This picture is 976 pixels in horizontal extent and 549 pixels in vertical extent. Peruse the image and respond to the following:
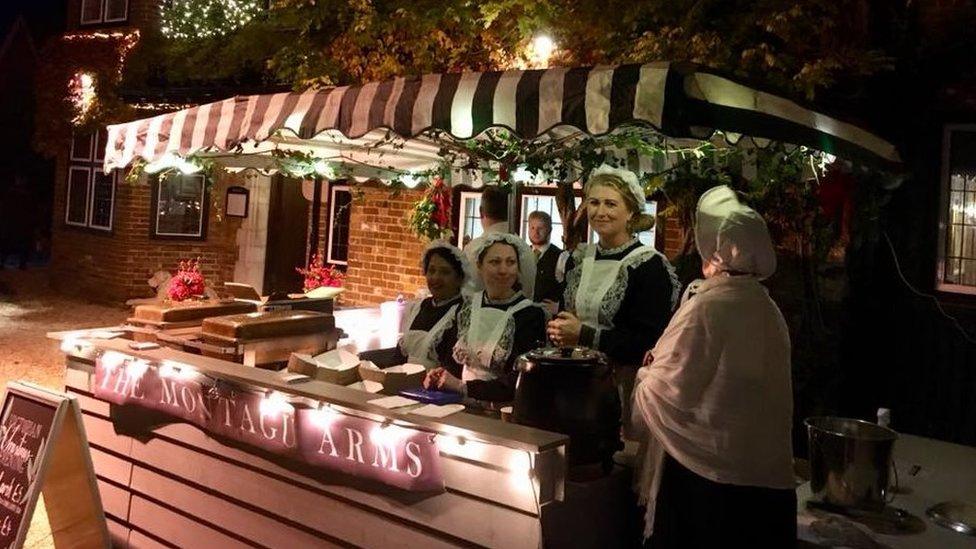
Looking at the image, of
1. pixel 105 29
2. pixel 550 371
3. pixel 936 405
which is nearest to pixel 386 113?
pixel 550 371

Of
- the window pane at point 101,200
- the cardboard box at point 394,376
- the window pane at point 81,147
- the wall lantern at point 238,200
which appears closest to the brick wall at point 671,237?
the cardboard box at point 394,376

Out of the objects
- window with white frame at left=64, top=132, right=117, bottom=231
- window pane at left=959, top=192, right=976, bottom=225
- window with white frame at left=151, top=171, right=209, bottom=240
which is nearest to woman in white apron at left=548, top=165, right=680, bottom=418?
window pane at left=959, top=192, right=976, bottom=225

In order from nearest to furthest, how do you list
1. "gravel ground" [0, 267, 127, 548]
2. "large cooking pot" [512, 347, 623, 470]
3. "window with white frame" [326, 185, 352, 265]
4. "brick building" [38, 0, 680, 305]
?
"large cooking pot" [512, 347, 623, 470] < "gravel ground" [0, 267, 127, 548] < "window with white frame" [326, 185, 352, 265] < "brick building" [38, 0, 680, 305]

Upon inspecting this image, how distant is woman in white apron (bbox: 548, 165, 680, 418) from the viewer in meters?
3.56

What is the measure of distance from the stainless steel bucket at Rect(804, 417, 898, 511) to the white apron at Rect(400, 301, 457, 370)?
80.8 inches

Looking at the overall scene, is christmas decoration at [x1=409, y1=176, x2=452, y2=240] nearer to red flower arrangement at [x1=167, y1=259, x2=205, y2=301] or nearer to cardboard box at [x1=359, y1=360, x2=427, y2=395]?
red flower arrangement at [x1=167, y1=259, x2=205, y2=301]

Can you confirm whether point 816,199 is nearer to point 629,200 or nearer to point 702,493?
point 629,200

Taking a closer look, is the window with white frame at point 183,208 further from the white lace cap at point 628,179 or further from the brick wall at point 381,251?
the white lace cap at point 628,179

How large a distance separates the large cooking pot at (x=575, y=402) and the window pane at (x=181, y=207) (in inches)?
508

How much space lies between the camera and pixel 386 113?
3691 millimetres

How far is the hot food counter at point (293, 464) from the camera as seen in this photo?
9.20 ft

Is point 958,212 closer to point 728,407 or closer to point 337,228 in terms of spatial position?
point 728,407

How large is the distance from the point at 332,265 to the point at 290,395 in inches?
356

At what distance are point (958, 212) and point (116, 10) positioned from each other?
14.5 meters
